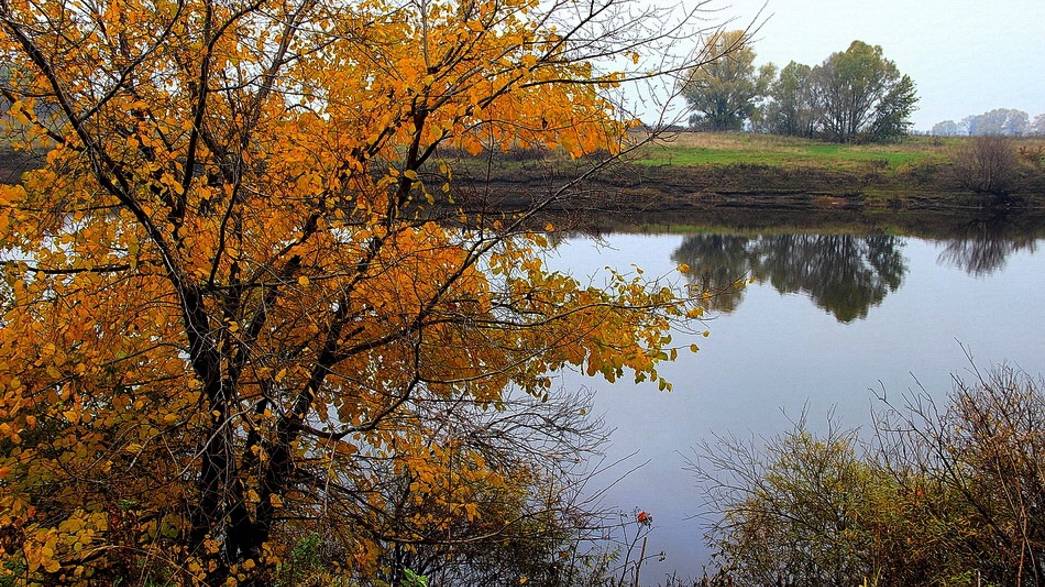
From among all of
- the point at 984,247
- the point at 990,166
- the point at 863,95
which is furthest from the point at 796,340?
the point at 863,95

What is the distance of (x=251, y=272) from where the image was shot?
477 cm

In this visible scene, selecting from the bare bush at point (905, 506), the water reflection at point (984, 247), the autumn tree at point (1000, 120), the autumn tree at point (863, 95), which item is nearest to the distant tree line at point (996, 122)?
the autumn tree at point (1000, 120)

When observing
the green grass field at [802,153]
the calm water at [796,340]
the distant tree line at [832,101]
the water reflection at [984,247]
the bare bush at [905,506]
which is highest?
the distant tree line at [832,101]

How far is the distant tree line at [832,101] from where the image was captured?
69062 millimetres

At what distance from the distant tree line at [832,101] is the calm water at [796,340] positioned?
32.2 metres

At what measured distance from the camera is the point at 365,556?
18.0 feet

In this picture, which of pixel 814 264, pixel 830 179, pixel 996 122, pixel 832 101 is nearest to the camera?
pixel 814 264

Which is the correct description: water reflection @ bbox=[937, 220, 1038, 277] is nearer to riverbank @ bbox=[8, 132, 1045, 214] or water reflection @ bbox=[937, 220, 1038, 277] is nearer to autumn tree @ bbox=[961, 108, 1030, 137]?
riverbank @ bbox=[8, 132, 1045, 214]

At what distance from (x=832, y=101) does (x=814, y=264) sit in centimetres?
4367

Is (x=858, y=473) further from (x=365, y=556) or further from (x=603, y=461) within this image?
(x=365, y=556)

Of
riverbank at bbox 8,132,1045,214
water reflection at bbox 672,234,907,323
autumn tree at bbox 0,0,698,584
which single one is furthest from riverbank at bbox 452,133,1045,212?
autumn tree at bbox 0,0,698,584

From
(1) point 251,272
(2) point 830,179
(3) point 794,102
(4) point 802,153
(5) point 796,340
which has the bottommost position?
(5) point 796,340

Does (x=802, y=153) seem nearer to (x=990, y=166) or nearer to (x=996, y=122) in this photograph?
(x=990, y=166)

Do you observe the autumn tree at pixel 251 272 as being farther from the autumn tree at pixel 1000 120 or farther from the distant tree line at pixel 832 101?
the autumn tree at pixel 1000 120
